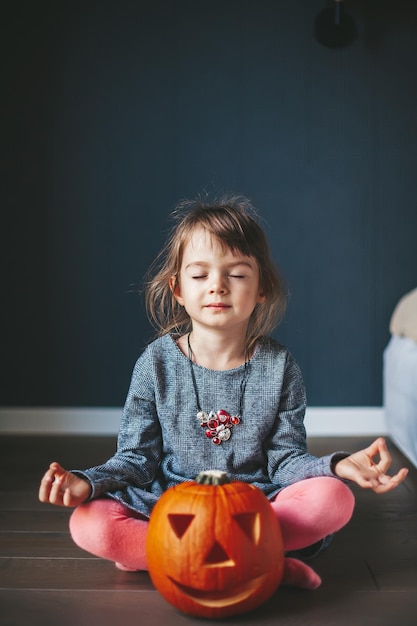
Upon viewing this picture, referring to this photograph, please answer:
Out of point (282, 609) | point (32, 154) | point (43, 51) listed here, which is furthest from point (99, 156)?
point (282, 609)

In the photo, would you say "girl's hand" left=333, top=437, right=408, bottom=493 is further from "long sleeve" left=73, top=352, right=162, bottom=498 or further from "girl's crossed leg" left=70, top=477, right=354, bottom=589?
"long sleeve" left=73, top=352, right=162, bottom=498

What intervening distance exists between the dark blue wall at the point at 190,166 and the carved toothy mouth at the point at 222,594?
5.36 ft

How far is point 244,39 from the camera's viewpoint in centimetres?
262

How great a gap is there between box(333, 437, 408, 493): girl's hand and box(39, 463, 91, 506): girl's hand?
0.45 meters

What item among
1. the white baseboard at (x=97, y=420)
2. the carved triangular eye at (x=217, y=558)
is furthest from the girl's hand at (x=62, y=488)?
the white baseboard at (x=97, y=420)

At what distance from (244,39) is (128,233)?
0.83 metres

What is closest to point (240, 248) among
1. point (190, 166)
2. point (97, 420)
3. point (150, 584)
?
point (150, 584)

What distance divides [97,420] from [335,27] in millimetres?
1689

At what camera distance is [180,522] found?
3.64ft

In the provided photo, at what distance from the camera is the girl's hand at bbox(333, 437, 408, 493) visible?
3.72ft

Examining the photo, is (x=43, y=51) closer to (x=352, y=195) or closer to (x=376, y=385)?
(x=352, y=195)

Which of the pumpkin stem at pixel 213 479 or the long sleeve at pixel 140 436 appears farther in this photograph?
the long sleeve at pixel 140 436

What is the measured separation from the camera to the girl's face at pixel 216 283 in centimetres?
136

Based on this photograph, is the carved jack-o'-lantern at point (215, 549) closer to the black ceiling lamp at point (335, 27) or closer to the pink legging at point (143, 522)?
the pink legging at point (143, 522)
